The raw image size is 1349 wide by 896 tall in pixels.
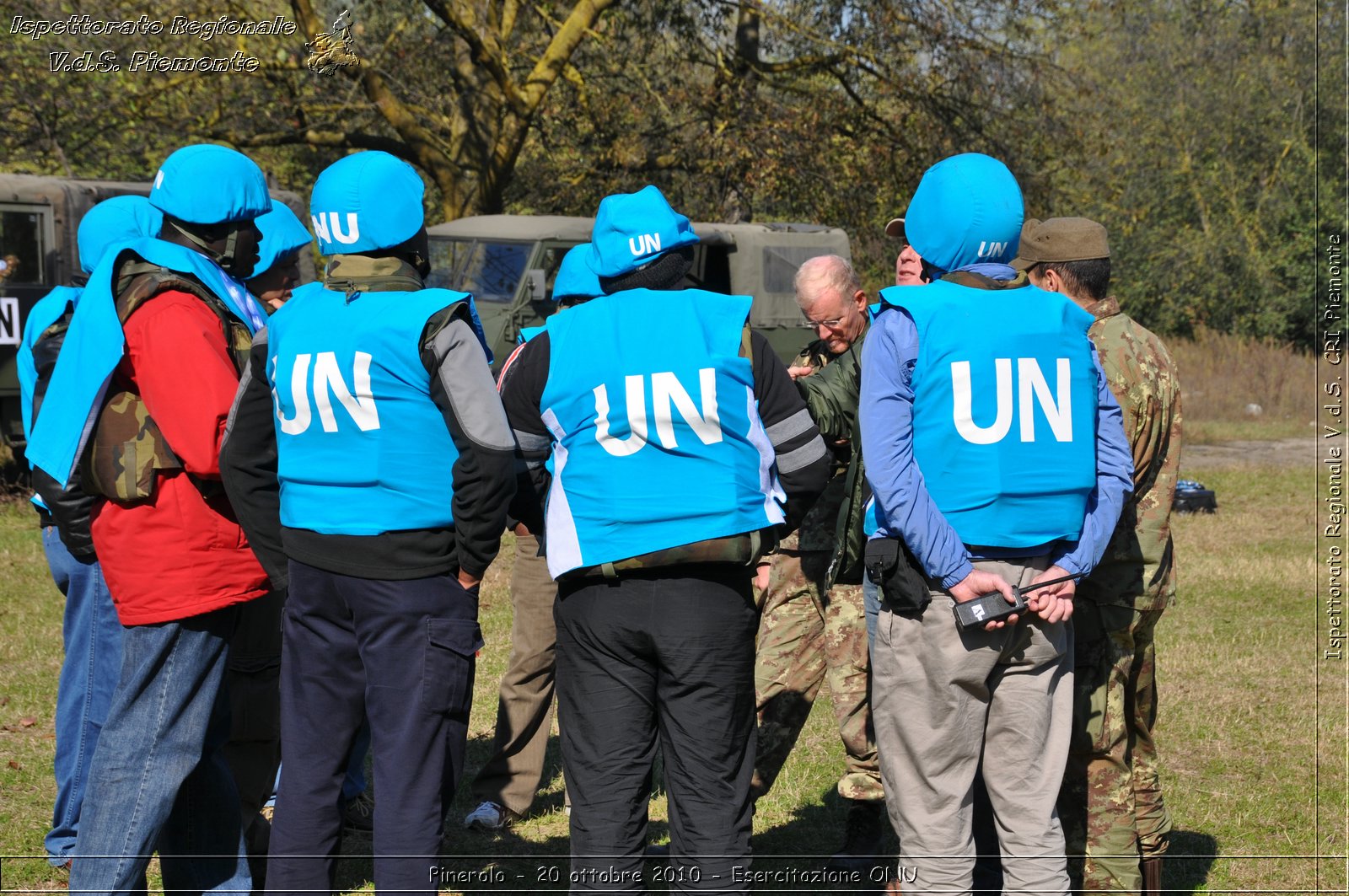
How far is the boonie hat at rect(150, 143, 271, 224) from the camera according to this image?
11.5ft

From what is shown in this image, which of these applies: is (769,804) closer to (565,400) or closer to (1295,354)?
(565,400)

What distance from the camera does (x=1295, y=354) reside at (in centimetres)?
2412

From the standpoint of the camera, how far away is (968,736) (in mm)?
3105

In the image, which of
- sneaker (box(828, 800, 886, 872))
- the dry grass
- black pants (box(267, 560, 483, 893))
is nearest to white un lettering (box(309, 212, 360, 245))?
black pants (box(267, 560, 483, 893))

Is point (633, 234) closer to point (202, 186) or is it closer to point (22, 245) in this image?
point (202, 186)

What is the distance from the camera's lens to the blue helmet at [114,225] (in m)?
3.62

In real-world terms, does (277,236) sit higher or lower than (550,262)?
lower

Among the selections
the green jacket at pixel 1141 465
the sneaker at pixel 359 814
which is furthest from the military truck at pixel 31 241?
the green jacket at pixel 1141 465

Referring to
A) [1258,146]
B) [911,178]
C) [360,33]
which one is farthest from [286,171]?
[1258,146]

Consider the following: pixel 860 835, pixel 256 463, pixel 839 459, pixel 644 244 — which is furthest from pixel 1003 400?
pixel 860 835

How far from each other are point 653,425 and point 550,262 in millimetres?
11057

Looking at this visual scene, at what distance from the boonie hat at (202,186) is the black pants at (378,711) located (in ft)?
3.23

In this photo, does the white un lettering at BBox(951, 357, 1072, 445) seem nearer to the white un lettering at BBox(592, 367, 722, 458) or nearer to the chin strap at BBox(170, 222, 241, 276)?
the white un lettering at BBox(592, 367, 722, 458)

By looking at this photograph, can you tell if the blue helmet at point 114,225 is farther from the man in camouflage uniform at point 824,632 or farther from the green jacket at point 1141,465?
the green jacket at point 1141,465
